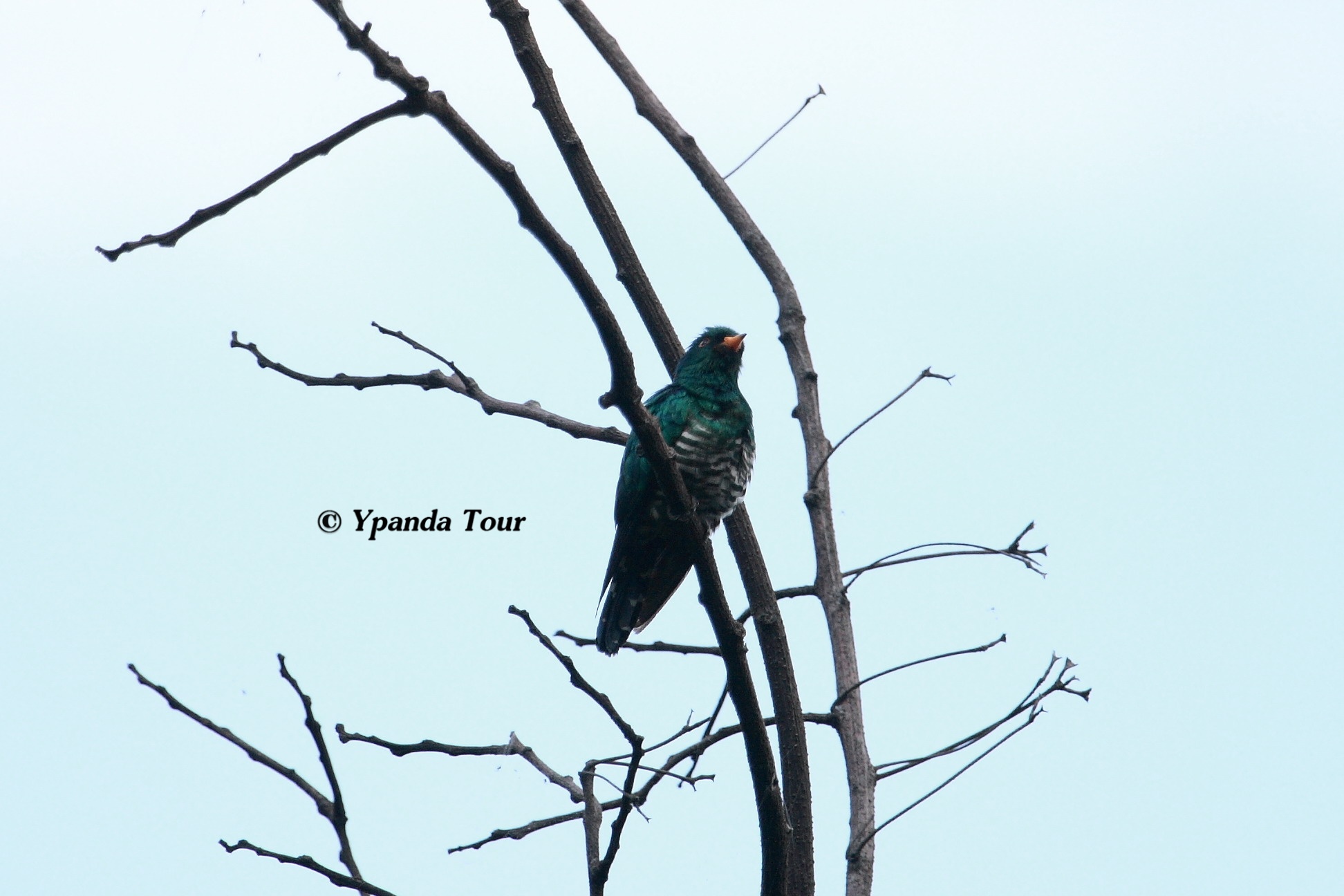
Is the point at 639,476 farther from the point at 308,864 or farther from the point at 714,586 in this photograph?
the point at 308,864

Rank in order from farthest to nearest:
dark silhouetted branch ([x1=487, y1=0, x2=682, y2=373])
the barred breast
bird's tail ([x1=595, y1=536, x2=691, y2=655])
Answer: bird's tail ([x1=595, y1=536, x2=691, y2=655]) < the barred breast < dark silhouetted branch ([x1=487, y1=0, x2=682, y2=373])

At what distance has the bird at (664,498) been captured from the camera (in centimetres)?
466

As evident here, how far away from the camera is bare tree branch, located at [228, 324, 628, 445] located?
3.21 meters

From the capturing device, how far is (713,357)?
5492 millimetres

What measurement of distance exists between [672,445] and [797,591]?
50.9 inches

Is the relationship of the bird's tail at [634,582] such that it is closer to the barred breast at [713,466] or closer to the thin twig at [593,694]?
the barred breast at [713,466]

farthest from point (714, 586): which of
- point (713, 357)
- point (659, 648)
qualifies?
point (713, 357)

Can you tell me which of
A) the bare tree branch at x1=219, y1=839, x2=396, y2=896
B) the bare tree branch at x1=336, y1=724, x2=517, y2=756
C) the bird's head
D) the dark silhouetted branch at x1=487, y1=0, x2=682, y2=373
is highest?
the bird's head

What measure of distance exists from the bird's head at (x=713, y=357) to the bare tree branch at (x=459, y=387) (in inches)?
70.9

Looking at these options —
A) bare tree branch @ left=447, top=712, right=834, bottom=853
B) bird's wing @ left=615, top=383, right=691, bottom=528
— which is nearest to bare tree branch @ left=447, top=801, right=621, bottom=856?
bare tree branch @ left=447, top=712, right=834, bottom=853

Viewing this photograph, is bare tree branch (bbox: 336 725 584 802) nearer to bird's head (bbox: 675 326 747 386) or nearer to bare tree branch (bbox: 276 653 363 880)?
bare tree branch (bbox: 276 653 363 880)

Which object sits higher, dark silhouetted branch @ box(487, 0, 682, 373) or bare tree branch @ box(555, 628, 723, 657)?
dark silhouetted branch @ box(487, 0, 682, 373)

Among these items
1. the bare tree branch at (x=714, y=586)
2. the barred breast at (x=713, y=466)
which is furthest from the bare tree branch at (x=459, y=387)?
the barred breast at (x=713, y=466)

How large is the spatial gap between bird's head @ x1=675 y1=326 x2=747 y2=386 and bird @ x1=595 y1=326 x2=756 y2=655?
12cm
